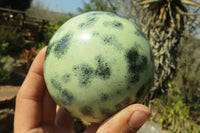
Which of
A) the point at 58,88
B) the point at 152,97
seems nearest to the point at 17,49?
the point at 152,97

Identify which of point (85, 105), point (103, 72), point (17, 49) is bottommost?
point (17, 49)

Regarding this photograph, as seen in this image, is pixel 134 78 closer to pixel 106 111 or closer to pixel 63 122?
pixel 106 111

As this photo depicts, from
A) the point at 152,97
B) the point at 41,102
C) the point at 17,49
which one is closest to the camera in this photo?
the point at 41,102

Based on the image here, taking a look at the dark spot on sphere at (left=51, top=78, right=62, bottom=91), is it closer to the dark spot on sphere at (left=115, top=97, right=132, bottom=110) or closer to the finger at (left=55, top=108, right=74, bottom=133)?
the dark spot on sphere at (left=115, top=97, right=132, bottom=110)

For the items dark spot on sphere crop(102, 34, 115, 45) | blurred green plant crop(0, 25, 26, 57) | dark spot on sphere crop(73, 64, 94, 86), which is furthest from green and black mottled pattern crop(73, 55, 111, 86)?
blurred green plant crop(0, 25, 26, 57)

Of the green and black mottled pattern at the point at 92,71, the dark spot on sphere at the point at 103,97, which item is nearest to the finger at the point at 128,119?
the dark spot on sphere at the point at 103,97

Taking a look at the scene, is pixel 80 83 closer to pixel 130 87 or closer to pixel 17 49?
pixel 130 87

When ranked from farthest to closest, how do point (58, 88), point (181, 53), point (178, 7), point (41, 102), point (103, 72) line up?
point (181, 53) → point (178, 7) → point (41, 102) → point (58, 88) → point (103, 72)
